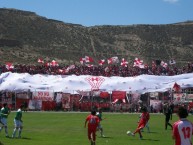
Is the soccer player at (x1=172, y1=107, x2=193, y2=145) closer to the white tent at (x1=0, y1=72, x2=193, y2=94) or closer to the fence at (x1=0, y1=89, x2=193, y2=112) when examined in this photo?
the white tent at (x1=0, y1=72, x2=193, y2=94)

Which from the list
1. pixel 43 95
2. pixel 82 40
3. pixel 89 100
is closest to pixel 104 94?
pixel 89 100

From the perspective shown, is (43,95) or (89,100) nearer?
(43,95)

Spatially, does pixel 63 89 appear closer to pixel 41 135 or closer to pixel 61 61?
pixel 41 135

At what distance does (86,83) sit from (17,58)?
7566 centimetres

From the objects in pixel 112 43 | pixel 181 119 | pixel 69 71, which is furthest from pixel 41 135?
pixel 112 43

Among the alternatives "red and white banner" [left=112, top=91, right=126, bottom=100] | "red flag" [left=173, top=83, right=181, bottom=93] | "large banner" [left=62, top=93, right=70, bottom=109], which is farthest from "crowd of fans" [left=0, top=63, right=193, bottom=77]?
"red flag" [left=173, top=83, right=181, bottom=93]

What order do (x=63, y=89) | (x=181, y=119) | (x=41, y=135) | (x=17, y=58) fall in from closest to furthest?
(x=181, y=119) → (x=41, y=135) → (x=63, y=89) → (x=17, y=58)

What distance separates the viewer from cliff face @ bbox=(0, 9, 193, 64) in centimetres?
14100

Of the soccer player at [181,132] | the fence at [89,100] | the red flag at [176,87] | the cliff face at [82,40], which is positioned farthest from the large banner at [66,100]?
the cliff face at [82,40]

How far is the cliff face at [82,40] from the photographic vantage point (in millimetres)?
141000

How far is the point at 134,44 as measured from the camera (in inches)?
6565

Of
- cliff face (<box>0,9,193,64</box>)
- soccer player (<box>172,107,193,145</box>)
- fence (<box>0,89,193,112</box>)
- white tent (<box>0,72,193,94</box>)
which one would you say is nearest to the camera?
soccer player (<box>172,107,193,145</box>)

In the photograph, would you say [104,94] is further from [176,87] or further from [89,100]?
[176,87]

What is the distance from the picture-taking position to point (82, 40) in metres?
161
